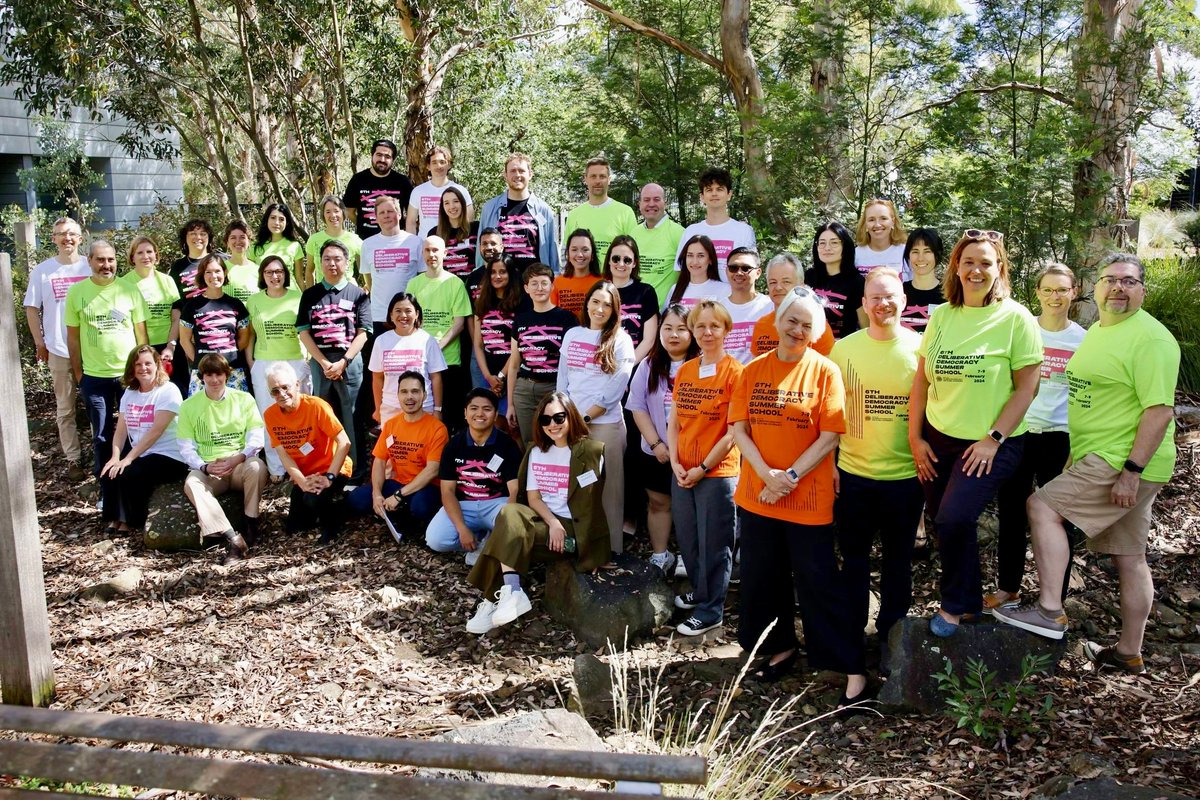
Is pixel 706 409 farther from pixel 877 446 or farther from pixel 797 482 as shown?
pixel 877 446

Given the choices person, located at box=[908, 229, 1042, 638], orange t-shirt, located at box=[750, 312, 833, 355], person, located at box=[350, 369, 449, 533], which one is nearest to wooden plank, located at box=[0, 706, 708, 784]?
person, located at box=[908, 229, 1042, 638]

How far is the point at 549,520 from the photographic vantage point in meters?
5.77

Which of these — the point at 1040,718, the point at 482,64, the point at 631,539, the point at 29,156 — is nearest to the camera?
the point at 1040,718

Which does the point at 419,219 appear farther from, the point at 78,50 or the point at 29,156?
the point at 29,156

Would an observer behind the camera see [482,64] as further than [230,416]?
Yes

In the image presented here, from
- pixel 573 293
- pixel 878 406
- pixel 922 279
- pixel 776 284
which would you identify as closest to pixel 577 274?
pixel 573 293

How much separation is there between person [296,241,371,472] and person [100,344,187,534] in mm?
1068

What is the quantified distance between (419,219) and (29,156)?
20.2 m

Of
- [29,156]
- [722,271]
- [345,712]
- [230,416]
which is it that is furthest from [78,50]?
[29,156]

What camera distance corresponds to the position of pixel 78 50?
9.24 m

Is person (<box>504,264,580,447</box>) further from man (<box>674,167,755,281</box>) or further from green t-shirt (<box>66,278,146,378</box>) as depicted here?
green t-shirt (<box>66,278,146,378</box>)

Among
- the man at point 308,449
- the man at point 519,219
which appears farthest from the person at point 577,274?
the man at point 308,449

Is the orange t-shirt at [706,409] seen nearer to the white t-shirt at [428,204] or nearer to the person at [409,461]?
the person at [409,461]

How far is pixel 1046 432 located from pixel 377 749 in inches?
168
